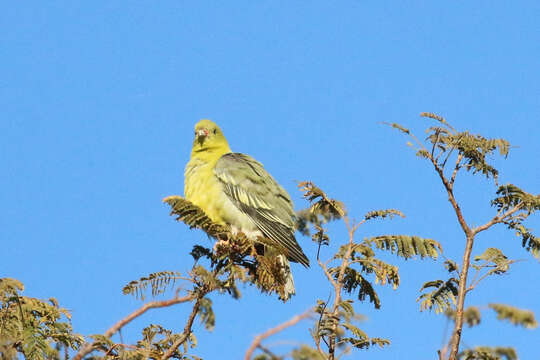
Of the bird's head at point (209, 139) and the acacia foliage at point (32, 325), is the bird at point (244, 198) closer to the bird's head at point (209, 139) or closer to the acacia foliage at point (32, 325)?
the bird's head at point (209, 139)

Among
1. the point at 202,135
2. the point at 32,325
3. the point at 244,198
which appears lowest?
the point at 32,325

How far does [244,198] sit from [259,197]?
24 cm

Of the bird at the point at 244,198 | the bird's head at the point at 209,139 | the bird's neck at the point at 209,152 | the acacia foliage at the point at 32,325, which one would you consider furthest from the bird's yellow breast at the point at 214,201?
the acacia foliage at the point at 32,325

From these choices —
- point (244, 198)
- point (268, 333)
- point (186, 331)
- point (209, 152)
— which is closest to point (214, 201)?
point (244, 198)

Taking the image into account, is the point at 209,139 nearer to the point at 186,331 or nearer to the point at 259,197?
the point at 259,197

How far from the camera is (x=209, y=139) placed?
34.5 feet

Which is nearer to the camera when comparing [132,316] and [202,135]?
[132,316]

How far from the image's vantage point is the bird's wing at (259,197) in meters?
9.02

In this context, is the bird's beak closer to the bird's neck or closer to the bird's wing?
the bird's neck

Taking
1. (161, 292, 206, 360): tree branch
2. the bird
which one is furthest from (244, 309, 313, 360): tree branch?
the bird

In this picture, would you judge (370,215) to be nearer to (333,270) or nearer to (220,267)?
(333,270)

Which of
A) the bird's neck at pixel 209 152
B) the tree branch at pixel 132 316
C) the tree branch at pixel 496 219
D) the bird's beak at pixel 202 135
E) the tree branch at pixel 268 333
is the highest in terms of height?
the bird's beak at pixel 202 135

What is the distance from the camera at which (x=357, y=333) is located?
6699mm

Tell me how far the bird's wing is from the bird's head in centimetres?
67
